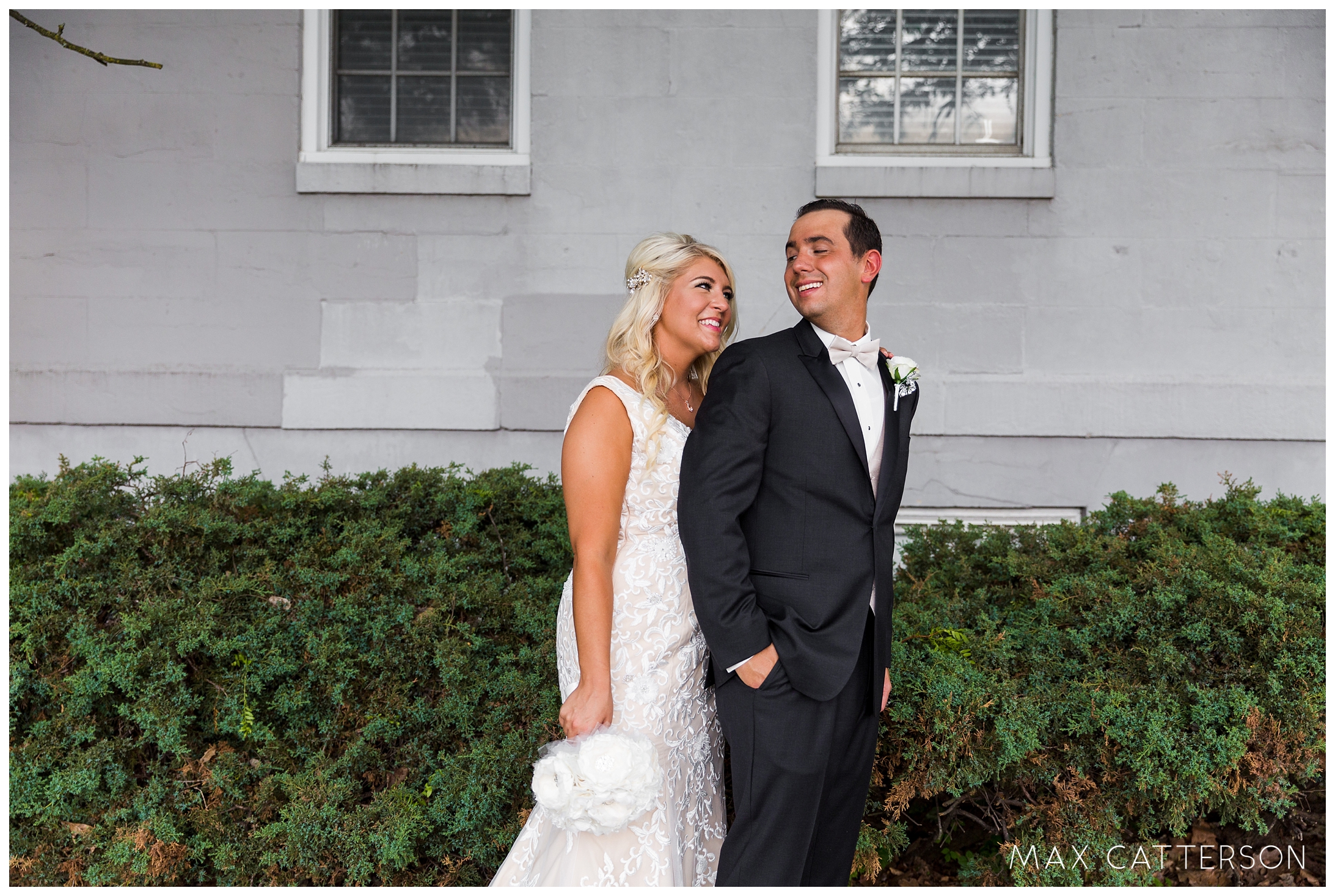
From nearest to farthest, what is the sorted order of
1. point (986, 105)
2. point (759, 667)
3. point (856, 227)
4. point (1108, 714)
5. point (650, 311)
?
point (759, 667) → point (856, 227) → point (650, 311) → point (1108, 714) → point (986, 105)

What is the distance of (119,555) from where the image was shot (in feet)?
12.4

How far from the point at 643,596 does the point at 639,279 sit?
909 mm

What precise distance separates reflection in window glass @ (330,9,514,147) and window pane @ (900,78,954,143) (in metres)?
2.43

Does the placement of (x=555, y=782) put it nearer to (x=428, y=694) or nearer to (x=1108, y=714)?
(x=428, y=694)

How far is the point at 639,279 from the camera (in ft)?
8.66

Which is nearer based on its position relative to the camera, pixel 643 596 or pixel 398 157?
pixel 643 596

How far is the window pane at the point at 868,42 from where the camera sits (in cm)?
555

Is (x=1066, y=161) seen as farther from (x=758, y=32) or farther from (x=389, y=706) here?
(x=389, y=706)

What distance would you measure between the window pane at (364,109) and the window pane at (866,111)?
2.79 meters

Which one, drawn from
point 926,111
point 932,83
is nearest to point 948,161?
point 926,111

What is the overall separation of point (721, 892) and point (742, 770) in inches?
12.3

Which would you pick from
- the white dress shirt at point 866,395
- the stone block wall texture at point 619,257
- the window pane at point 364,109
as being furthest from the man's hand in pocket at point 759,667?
the window pane at point 364,109

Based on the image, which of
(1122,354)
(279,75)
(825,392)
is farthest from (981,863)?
(279,75)

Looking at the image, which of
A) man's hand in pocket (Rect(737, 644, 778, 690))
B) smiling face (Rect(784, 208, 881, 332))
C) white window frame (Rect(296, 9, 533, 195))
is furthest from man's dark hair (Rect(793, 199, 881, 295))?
white window frame (Rect(296, 9, 533, 195))
